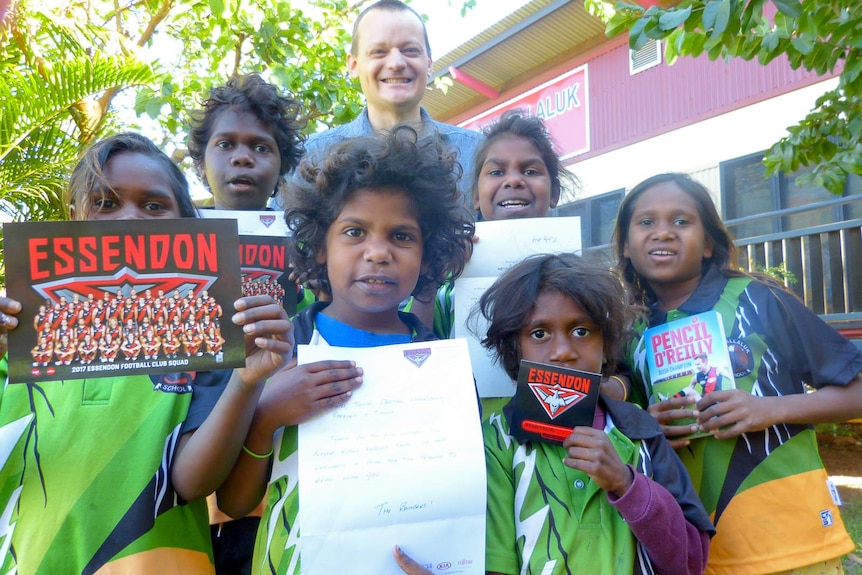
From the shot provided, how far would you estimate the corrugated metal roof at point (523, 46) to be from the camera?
37.2ft

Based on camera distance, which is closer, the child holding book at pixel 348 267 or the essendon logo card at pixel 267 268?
the child holding book at pixel 348 267

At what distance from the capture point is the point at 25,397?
1713 millimetres

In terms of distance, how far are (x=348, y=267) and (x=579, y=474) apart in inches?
32.0

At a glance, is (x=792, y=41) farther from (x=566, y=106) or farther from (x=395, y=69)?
(x=566, y=106)

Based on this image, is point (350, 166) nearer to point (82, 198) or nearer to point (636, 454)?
Result: point (82, 198)

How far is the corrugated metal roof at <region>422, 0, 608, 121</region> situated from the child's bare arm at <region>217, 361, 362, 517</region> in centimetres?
1012

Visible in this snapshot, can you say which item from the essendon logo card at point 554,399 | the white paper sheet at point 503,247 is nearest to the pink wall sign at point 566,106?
the white paper sheet at point 503,247

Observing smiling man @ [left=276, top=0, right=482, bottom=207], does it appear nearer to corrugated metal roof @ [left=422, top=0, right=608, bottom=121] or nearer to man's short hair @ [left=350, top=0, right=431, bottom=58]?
man's short hair @ [left=350, top=0, right=431, bottom=58]

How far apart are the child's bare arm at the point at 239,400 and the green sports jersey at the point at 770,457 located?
1.29 metres

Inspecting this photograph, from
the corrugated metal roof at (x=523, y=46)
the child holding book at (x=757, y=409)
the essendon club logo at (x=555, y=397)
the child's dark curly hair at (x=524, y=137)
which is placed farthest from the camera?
the corrugated metal roof at (x=523, y=46)

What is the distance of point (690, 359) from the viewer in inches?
86.0

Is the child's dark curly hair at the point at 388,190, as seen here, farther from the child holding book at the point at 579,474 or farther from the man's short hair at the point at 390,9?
the man's short hair at the point at 390,9

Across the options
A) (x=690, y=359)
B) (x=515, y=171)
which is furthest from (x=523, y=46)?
(x=690, y=359)

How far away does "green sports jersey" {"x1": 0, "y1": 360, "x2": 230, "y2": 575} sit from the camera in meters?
1.64
